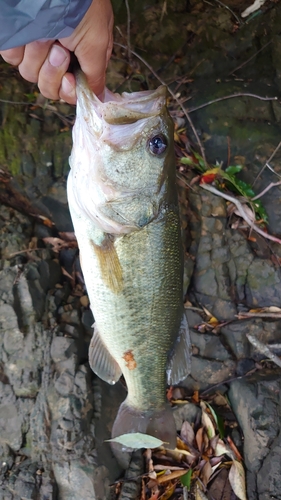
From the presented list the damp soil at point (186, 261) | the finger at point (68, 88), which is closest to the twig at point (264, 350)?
the damp soil at point (186, 261)

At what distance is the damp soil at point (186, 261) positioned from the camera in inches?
118

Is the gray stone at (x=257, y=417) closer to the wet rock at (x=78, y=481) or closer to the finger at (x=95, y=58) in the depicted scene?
the wet rock at (x=78, y=481)

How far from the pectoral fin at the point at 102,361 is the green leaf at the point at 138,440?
426 millimetres

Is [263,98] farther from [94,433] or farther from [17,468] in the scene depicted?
[17,468]

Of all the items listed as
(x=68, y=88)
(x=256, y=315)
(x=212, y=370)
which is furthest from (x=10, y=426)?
(x=68, y=88)

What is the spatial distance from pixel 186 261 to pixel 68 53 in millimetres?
2448

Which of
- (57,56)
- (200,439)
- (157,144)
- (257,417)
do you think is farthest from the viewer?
(200,439)

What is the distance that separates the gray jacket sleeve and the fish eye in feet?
2.16

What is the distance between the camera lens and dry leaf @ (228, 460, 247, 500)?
10.6 feet

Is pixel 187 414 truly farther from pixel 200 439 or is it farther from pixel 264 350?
pixel 264 350

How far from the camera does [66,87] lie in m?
1.86

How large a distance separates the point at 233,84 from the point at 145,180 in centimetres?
293

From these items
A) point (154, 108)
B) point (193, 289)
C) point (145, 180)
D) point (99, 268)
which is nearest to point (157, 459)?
point (193, 289)

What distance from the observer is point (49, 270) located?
3.38 meters
